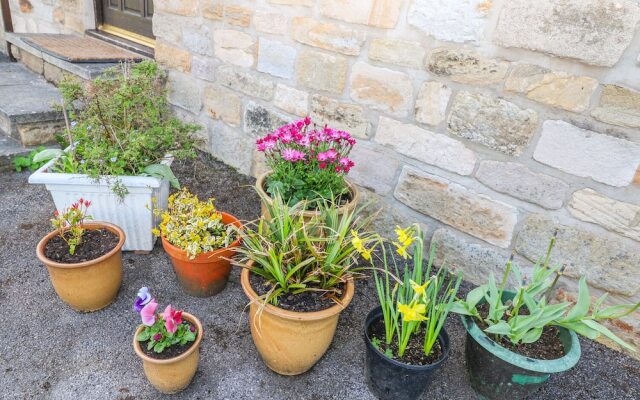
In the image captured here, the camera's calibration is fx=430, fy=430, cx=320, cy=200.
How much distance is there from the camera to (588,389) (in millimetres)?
1844

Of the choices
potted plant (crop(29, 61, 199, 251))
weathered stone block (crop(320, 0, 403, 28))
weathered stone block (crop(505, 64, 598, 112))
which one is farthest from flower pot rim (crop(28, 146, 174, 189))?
weathered stone block (crop(505, 64, 598, 112))

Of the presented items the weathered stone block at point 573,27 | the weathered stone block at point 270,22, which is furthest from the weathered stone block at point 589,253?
the weathered stone block at point 270,22

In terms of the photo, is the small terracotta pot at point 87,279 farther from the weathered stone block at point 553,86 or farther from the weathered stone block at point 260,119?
the weathered stone block at point 553,86

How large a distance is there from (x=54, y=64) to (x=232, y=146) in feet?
5.42

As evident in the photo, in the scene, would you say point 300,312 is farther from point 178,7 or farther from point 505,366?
point 178,7

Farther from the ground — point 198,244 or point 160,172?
point 160,172

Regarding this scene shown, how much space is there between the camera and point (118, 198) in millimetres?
2188

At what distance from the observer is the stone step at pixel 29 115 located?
2.95 m

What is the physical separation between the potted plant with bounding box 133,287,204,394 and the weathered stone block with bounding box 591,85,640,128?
1823 millimetres

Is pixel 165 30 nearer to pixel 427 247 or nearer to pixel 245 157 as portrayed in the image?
pixel 245 157

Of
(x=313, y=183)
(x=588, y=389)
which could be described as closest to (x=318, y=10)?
(x=313, y=183)

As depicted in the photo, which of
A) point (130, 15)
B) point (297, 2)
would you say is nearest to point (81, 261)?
point (297, 2)

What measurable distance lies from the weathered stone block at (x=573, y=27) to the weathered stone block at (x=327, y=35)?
72cm

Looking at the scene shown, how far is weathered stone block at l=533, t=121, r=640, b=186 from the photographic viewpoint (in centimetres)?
172
